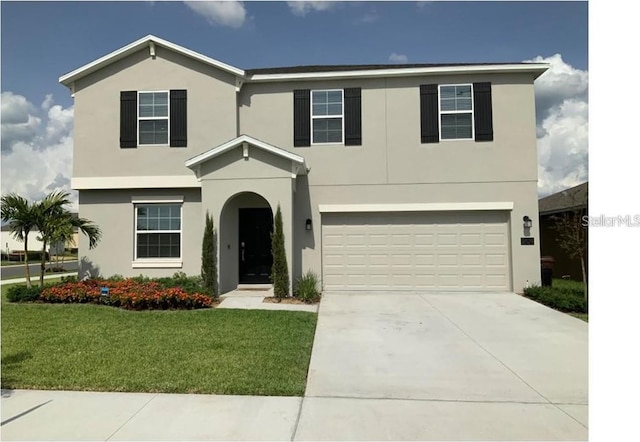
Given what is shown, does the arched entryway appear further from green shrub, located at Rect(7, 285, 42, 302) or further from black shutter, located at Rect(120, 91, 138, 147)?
green shrub, located at Rect(7, 285, 42, 302)

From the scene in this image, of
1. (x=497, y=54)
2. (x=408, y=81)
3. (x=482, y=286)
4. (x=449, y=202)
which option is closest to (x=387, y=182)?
(x=449, y=202)

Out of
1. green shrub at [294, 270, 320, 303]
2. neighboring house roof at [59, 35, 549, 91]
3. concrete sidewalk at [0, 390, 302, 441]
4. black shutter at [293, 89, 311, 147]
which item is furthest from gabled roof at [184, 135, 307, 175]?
concrete sidewalk at [0, 390, 302, 441]

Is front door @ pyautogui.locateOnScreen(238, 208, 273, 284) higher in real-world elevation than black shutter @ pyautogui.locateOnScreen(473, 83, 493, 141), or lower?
lower

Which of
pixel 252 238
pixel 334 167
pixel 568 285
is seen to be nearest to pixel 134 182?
pixel 252 238

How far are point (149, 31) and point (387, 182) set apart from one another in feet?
27.3

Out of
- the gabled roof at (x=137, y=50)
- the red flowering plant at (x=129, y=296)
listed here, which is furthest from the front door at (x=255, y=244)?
the gabled roof at (x=137, y=50)

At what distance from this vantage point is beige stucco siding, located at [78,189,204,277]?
468 inches

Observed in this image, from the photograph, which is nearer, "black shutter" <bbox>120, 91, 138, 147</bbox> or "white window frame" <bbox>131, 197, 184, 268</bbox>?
"white window frame" <bbox>131, 197, 184, 268</bbox>

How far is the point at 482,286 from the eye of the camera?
38.3 ft

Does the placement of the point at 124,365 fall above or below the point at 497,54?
below

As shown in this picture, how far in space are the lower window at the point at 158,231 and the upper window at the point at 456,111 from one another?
26.7ft

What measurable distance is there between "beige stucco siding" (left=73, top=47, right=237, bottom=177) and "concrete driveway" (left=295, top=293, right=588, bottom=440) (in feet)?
21.5

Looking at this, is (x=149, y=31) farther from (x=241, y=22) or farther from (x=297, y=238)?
(x=297, y=238)
